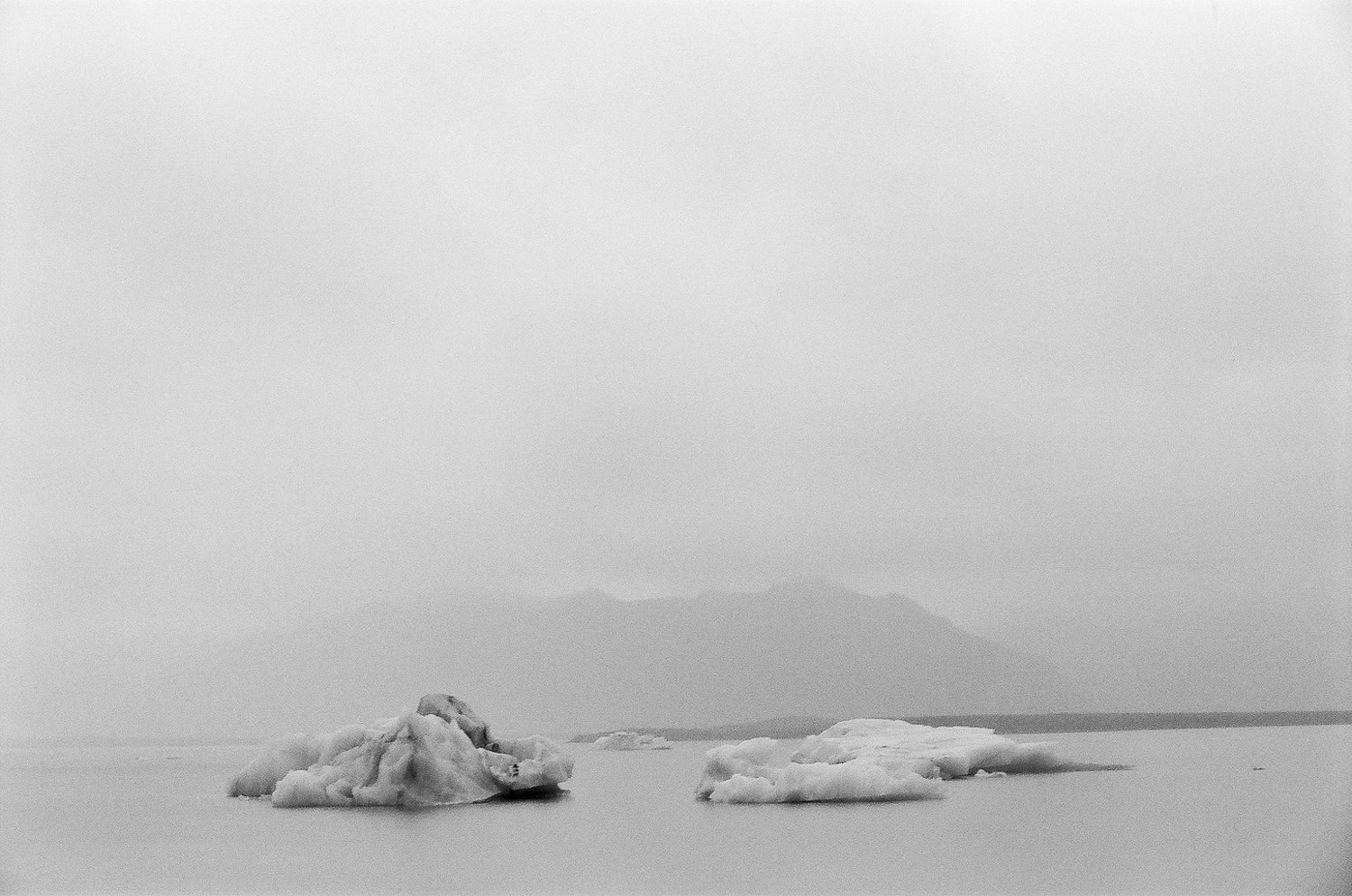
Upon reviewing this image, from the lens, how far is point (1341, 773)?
8688 mm

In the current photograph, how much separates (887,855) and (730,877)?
0.95 m

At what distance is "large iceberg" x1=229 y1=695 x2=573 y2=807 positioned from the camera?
784cm

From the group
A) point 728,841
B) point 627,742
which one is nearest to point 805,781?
point 728,841

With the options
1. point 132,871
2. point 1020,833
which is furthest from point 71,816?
point 1020,833

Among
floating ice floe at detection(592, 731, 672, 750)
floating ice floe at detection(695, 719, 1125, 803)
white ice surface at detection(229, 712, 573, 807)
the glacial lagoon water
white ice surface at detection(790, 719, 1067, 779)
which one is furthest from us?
floating ice floe at detection(592, 731, 672, 750)

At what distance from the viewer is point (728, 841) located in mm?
6801

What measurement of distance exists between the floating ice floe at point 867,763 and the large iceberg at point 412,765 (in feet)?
4.76

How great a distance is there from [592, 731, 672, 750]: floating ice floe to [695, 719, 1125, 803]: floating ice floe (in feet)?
23.3

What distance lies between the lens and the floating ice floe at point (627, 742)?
1605 centimetres

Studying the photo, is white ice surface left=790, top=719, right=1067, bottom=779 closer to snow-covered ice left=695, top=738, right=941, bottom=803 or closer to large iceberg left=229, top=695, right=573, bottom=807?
snow-covered ice left=695, top=738, right=941, bottom=803

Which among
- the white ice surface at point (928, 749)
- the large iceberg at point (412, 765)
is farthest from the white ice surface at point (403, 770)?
the white ice surface at point (928, 749)

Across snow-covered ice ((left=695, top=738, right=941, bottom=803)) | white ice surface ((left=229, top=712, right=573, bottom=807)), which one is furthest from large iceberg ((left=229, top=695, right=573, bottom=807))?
snow-covered ice ((left=695, top=738, right=941, bottom=803))

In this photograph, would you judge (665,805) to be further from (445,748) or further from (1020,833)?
(1020,833)

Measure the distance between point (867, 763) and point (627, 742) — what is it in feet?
27.9
